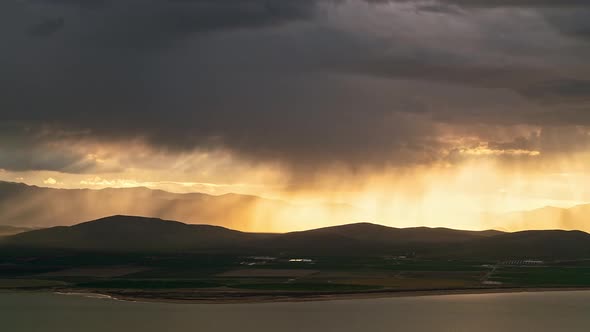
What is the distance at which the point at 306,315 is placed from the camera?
103750mm

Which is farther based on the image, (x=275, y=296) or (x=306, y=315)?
(x=275, y=296)

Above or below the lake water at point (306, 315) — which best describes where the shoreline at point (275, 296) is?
above

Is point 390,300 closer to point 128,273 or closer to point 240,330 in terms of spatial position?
point 240,330

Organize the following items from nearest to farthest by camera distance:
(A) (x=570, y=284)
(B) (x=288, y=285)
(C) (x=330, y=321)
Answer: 1. (C) (x=330, y=321)
2. (B) (x=288, y=285)
3. (A) (x=570, y=284)

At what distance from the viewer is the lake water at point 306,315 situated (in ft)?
306

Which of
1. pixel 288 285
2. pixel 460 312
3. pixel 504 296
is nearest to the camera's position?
pixel 460 312

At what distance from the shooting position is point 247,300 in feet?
396

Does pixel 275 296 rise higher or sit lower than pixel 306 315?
higher

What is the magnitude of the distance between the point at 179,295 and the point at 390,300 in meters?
28.0

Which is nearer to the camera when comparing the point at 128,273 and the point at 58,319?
the point at 58,319

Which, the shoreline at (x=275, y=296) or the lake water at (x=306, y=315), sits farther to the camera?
the shoreline at (x=275, y=296)

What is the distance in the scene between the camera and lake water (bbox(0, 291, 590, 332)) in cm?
9338

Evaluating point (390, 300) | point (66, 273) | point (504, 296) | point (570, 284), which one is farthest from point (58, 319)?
point (570, 284)

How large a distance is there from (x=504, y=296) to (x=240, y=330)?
51.5 m
